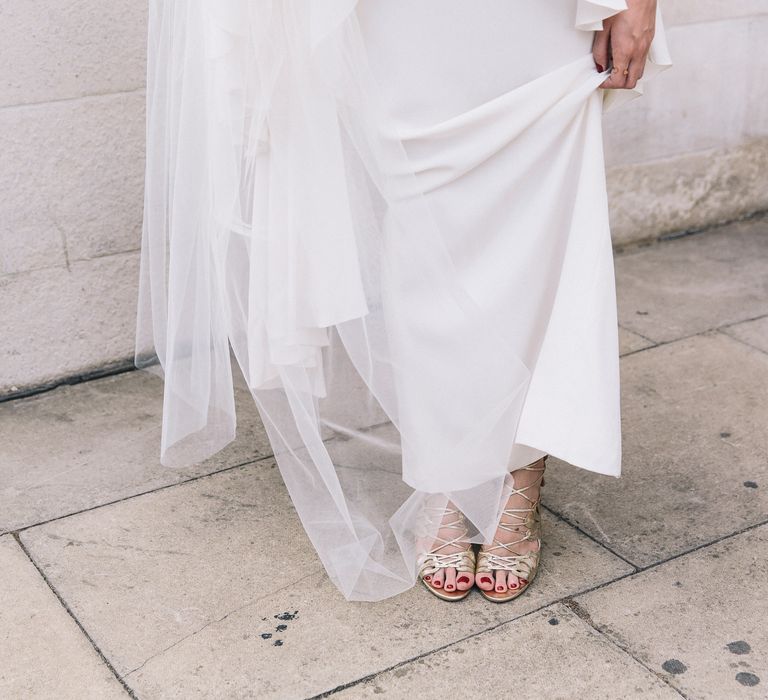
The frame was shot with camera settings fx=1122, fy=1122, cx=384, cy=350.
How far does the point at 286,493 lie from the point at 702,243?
2393 millimetres

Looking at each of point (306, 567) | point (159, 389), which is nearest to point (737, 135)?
point (159, 389)

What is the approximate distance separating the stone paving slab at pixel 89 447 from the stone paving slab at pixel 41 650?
30 cm

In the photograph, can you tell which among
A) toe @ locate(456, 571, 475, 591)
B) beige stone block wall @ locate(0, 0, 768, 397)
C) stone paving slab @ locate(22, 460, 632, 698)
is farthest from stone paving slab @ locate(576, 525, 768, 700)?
beige stone block wall @ locate(0, 0, 768, 397)

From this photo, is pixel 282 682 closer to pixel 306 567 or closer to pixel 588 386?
pixel 306 567

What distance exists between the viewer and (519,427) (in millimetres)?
2389

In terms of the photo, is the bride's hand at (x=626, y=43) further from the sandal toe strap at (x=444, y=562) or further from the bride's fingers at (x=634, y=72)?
the sandal toe strap at (x=444, y=562)

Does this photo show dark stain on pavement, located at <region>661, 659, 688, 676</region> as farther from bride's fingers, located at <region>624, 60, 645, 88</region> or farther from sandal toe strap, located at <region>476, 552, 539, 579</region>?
bride's fingers, located at <region>624, 60, 645, 88</region>

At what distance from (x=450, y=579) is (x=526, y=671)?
31 centimetres

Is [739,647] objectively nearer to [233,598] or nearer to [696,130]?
[233,598]

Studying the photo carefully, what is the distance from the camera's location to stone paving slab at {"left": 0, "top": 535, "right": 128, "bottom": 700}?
215cm

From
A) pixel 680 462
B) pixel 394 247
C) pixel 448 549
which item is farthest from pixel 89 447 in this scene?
pixel 680 462

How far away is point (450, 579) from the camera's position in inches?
95.2

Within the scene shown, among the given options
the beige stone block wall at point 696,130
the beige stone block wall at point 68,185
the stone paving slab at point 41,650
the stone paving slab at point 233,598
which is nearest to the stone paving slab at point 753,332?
the beige stone block wall at point 696,130

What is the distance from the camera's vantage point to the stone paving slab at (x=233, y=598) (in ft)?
7.19
